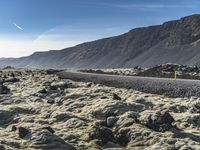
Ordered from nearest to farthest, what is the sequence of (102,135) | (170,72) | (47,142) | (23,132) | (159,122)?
(47,142), (102,135), (159,122), (23,132), (170,72)

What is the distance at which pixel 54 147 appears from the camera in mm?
15680

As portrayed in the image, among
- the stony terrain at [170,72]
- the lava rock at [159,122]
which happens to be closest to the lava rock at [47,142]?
the lava rock at [159,122]

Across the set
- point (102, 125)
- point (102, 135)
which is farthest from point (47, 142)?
point (102, 125)

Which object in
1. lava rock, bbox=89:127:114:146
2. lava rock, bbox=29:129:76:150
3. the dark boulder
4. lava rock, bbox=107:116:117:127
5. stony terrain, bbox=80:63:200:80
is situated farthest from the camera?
stony terrain, bbox=80:63:200:80

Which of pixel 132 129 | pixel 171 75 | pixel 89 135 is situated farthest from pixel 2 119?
pixel 171 75

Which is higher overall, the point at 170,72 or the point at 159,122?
the point at 170,72

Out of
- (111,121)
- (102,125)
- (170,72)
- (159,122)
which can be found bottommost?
(102,125)

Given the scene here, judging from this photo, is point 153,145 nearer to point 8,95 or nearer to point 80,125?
point 80,125

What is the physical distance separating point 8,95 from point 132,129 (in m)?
15.2

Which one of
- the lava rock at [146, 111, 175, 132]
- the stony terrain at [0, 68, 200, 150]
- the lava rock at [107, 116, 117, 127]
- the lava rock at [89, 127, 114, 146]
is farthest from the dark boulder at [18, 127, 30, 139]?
the lava rock at [146, 111, 175, 132]

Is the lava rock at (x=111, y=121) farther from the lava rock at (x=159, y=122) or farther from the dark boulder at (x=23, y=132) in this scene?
the dark boulder at (x=23, y=132)

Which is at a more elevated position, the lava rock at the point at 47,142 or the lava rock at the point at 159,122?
the lava rock at the point at 159,122

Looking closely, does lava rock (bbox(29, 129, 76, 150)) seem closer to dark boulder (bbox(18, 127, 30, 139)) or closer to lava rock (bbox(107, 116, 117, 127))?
dark boulder (bbox(18, 127, 30, 139))

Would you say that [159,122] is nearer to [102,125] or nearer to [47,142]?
[102,125]
